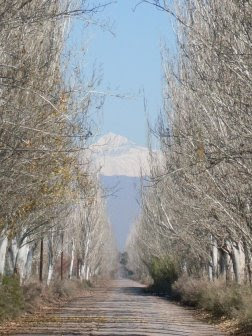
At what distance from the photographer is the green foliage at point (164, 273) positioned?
5900 cm

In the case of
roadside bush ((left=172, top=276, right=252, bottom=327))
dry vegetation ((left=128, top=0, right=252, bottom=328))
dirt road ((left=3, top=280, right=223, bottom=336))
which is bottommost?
dirt road ((left=3, top=280, right=223, bottom=336))

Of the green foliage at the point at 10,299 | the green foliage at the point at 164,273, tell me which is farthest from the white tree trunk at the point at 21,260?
the green foliage at the point at 164,273

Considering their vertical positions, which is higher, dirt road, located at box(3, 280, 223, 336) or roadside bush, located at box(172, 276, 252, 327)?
roadside bush, located at box(172, 276, 252, 327)

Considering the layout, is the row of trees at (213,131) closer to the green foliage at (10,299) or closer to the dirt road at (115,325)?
the dirt road at (115,325)

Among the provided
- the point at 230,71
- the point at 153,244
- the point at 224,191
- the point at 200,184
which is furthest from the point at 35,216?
the point at 153,244

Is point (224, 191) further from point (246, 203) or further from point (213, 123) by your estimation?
point (213, 123)

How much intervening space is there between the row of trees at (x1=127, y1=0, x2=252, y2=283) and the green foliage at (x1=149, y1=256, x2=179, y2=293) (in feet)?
47.0

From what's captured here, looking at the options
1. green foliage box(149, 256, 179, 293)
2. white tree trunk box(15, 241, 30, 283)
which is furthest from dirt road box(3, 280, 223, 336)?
green foliage box(149, 256, 179, 293)

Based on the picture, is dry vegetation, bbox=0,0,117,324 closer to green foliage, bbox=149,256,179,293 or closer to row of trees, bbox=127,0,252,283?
row of trees, bbox=127,0,252,283

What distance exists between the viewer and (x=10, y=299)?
99.5 feet

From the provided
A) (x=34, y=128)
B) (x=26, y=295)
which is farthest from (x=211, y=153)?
(x=26, y=295)

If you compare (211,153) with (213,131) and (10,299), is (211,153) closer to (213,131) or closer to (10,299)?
(213,131)

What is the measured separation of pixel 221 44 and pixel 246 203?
24.6 ft

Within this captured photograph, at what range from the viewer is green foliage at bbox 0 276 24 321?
28906mm
